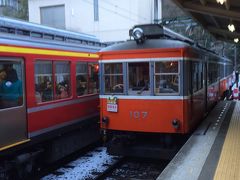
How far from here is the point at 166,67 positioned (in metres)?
7.80

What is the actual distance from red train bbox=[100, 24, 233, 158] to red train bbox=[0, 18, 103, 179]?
36.3 inches

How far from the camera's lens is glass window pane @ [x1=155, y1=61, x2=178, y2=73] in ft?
25.4

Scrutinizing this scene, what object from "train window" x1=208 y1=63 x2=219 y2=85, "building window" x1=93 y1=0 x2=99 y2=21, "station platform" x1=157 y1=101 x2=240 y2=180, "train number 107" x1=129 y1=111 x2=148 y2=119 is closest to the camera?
"station platform" x1=157 y1=101 x2=240 y2=180

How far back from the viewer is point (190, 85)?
8180 millimetres

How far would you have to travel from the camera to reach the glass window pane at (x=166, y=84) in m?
7.76

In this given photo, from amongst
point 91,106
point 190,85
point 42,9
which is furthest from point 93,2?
point 190,85

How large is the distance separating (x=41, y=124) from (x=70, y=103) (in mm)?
1325

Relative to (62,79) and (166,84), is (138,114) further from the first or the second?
(62,79)

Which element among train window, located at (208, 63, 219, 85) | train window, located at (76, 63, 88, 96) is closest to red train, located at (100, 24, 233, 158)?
train window, located at (76, 63, 88, 96)

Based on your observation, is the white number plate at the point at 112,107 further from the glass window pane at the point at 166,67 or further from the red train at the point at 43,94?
the glass window pane at the point at 166,67

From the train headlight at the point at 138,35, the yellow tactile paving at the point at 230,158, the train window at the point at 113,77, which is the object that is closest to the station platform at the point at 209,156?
the yellow tactile paving at the point at 230,158

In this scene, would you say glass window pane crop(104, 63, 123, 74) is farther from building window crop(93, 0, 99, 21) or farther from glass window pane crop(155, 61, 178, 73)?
building window crop(93, 0, 99, 21)

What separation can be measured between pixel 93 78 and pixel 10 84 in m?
3.81

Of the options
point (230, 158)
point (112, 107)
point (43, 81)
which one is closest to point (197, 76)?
point (112, 107)
